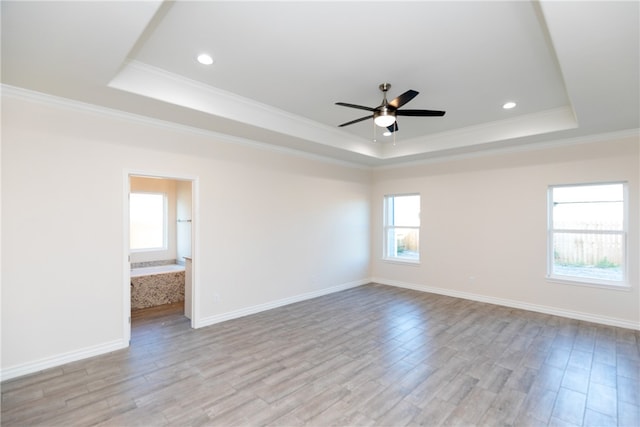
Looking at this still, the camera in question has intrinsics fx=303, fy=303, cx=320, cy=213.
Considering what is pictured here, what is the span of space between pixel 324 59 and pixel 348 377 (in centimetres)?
303

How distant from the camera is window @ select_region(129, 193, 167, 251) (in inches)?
240

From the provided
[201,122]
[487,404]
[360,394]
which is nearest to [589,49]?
[487,404]

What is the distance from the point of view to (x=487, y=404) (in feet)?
8.15

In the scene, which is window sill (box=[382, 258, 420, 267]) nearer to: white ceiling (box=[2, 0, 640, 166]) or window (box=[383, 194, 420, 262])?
window (box=[383, 194, 420, 262])

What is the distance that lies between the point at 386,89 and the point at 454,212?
3.39 metres

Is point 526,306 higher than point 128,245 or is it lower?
lower

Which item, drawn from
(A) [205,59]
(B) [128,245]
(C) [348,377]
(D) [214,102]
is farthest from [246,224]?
(C) [348,377]

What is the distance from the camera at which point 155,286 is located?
17.3 feet

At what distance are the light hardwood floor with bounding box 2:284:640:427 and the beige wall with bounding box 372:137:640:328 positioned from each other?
51 cm

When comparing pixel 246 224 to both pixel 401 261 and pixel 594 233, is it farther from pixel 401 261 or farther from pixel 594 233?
pixel 594 233

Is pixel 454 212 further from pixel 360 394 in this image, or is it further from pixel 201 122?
pixel 201 122

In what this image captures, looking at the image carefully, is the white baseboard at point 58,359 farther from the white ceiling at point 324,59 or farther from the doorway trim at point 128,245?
the white ceiling at point 324,59

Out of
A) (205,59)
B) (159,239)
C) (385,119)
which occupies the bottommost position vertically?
(159,239)

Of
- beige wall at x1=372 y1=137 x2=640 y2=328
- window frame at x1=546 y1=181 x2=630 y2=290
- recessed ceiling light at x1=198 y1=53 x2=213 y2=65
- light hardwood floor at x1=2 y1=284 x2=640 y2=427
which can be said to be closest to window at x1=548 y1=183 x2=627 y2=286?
window frame at x1=546 y1=181 x2=630 y2=290
